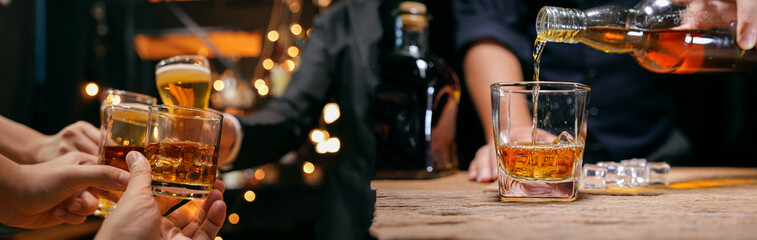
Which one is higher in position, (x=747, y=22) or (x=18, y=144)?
(x=747, y=22)

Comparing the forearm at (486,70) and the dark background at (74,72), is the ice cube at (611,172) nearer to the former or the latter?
the forearm at (486,70)

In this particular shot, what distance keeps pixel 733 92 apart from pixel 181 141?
1830 mm

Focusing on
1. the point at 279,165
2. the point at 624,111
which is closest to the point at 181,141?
the point at 624,111

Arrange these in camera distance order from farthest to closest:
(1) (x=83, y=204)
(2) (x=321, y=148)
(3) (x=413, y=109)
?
(2) (x=321, y=148)
(3) (x=413, y=109)
(1) (x=83, y=204)

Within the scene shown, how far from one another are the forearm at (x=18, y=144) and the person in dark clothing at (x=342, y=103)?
1.99 feet

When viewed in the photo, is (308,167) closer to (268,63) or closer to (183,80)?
(268,63)

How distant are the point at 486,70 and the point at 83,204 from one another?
41.7 inches

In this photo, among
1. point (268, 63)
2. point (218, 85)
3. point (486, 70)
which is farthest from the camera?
point (268, 63)

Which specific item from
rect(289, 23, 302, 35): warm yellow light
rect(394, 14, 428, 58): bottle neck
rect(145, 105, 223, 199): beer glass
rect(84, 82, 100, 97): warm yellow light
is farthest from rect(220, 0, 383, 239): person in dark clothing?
rect(84, 82, 100, 97): warm yellow light

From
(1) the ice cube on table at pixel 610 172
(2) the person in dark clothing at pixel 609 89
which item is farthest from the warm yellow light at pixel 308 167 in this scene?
(1) the ice cube on table at pixel 610 172

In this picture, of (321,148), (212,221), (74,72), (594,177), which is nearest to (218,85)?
(74,72)

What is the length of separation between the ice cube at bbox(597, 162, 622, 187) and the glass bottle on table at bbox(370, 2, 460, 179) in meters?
0.35

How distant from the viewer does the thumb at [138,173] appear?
2.62ft

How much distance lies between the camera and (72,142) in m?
1.24
